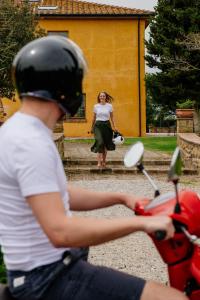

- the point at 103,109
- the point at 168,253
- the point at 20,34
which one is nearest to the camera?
the point at 168,253

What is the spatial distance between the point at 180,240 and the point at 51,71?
2.48 feet

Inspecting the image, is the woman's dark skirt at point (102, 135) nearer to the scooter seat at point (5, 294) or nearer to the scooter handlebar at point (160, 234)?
the scooter seat at point (5, 294)

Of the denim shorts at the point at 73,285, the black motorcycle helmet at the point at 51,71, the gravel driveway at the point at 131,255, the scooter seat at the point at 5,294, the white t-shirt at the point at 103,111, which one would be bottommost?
the gravel driveway at the point at 131,255

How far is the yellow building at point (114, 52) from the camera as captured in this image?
37250mm

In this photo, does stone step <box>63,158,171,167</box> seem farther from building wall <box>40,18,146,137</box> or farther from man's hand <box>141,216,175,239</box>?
building wall <box>40,18,146,137</box>

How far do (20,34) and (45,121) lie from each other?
85.3ft

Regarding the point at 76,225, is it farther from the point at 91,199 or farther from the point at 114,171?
the point at 114,171

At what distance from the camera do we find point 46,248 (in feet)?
7.14

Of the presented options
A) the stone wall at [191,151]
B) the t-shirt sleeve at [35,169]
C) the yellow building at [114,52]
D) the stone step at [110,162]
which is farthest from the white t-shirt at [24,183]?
the yellow building at [114,52]

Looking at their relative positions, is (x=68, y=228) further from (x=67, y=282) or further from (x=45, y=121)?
(x=45, y=121)

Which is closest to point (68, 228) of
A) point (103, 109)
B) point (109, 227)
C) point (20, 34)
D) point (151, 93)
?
point (109, 227)

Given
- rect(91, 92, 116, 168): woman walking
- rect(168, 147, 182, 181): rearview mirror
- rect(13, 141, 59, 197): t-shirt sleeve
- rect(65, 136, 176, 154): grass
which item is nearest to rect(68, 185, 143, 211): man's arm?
rect(168, 147, 182, 181): rearview mirror

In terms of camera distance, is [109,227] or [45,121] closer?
[109,227]

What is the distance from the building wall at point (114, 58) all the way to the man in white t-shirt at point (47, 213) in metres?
34.9
